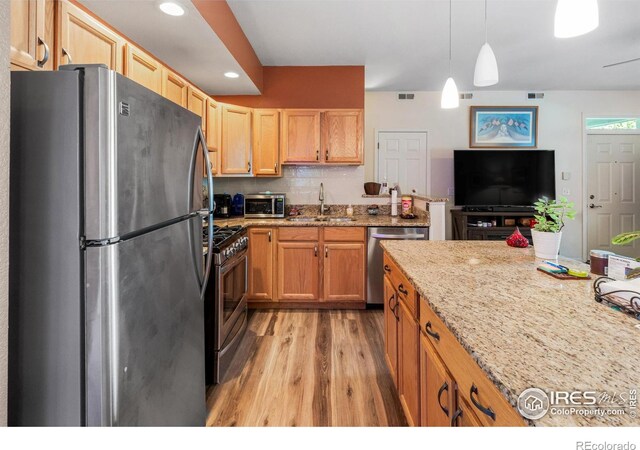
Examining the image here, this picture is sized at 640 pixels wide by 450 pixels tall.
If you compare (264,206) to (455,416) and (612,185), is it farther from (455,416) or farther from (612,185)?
(612,185)

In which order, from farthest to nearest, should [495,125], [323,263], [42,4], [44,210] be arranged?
[495,125], [323,263], [42,4], [44,210]

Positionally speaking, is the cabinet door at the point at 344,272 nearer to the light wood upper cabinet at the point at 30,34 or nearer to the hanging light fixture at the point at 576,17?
the hanging light fixture at the point at 576,17

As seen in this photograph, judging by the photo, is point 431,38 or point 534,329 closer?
point 534,329

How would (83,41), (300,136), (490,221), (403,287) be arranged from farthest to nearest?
(490,221), (300,136), (403,287), (83,41)

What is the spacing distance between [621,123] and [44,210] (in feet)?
23.4

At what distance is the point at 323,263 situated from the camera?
135 inches

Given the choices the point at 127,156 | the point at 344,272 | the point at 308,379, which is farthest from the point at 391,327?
the point at 127,156

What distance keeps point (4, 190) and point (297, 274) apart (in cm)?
275

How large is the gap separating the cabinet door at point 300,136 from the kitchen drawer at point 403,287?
2.03 m

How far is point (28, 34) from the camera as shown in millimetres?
1174

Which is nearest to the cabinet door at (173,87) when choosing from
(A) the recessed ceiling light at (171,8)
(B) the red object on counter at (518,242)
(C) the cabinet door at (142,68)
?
(C) the cabinet door at (142,68)

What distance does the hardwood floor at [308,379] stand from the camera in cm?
181
